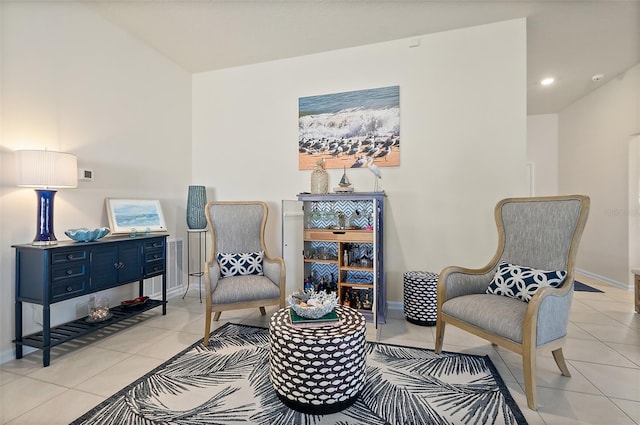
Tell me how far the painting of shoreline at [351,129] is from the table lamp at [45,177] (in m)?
2.24

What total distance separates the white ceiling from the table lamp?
163 centimetres

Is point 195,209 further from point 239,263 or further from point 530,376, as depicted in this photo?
point 530,376

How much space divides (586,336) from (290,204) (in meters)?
3.02

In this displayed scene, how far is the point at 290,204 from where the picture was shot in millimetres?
3256

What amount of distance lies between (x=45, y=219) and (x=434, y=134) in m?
3.68

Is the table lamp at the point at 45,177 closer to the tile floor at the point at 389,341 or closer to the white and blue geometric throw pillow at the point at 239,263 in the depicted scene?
→ the tile floor at the point at 389,341

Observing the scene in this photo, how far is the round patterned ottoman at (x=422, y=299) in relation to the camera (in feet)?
9.25

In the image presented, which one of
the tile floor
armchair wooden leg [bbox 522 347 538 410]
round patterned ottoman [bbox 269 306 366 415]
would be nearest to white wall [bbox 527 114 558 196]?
the tile floor

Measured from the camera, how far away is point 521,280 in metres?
2.05

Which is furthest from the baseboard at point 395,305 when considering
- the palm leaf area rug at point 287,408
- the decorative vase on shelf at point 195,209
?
the decorative vase on shelf at point 195,209

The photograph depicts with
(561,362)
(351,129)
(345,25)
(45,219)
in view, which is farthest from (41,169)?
(561,362)

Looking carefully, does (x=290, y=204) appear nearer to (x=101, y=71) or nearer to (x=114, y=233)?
(x=114, y=233)

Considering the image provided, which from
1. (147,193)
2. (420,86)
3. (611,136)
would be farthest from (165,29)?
(611,136)

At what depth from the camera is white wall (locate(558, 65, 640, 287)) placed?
158 inches
